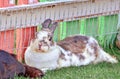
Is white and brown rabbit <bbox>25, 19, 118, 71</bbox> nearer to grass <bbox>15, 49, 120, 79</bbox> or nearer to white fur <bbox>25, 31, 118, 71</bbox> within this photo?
white fur <bbox>25, 31, 118, 71</bbox>

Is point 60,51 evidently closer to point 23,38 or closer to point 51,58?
point 51,58

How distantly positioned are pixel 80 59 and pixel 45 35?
77 centimetres

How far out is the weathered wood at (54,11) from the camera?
7.31 meters

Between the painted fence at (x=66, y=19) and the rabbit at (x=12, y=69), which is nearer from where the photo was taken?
the rabbit at (x=12, y=69)

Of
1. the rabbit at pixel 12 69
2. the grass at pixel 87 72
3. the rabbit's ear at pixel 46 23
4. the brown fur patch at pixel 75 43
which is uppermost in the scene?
the rabbit's ear at pixel 46 23

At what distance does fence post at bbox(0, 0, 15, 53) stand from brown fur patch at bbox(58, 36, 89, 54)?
696 mm

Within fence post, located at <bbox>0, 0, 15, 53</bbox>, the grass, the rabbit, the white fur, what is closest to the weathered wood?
fence post, located at <bbox>0, 0, 15, 53</bbox>

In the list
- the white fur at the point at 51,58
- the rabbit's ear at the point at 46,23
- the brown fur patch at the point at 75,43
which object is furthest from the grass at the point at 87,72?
the rabbit's ear at the point at 46,23

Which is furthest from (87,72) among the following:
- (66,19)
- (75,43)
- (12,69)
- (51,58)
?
(12,69)

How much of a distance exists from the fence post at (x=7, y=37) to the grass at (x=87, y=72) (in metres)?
0.76

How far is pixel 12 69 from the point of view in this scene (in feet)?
21.7

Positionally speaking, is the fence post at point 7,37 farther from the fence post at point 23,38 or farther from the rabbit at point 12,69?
the rabbit at point 12,69

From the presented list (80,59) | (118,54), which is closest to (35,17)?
(80,59)

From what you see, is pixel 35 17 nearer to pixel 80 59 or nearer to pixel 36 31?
pixel 36 31
